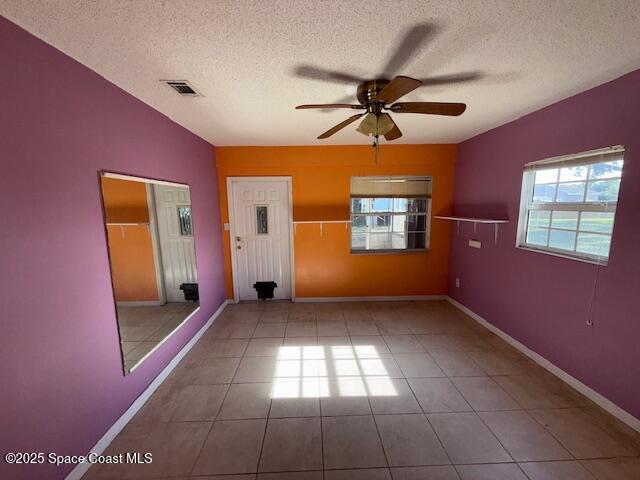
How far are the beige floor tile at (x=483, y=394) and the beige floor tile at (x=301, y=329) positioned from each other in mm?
1517

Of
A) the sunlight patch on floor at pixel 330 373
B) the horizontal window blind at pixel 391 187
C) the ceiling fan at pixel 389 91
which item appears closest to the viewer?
the ceiling fan at pixel 389 91

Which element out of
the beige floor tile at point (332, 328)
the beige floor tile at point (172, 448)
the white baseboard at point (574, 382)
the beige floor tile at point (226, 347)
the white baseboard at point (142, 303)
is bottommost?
the beige floor tile at point (172, 448)

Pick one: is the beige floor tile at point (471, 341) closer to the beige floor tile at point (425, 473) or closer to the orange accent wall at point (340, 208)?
the orange accent wall at point (340, 208)

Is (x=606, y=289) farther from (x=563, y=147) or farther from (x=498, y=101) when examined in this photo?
(x=498, y=101)

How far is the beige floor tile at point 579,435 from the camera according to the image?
154cm

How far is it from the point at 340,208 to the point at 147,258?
2.49 metres

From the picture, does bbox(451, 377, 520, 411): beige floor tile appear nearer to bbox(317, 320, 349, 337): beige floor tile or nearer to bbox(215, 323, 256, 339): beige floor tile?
bbox(317, 320, 349, 337): beige floor tile

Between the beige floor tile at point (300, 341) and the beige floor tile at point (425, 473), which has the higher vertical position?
the beige floor tile at point (300, 341)

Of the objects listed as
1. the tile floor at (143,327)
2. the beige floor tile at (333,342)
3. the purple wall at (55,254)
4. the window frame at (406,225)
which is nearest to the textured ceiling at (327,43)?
the purple wall at (55,254)

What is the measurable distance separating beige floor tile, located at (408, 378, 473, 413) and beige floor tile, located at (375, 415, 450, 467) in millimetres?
166

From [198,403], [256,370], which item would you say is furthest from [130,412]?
[256,370]

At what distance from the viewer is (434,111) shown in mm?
1660

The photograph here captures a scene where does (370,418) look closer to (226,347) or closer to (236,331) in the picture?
(226,347)

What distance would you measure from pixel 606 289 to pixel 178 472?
3.07m
